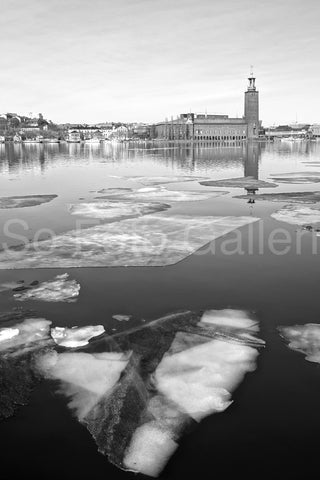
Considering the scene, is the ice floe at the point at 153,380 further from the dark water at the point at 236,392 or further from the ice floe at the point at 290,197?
the ice floe at the point at 290,197

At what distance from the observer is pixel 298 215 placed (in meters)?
19.8

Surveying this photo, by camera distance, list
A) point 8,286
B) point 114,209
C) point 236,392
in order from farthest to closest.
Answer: point 114,209
point 8,286
point 236,392

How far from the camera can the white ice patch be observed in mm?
20375

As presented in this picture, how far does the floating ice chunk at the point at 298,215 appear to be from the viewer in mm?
18453

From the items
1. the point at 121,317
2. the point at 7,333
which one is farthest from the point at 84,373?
the point at 121,317

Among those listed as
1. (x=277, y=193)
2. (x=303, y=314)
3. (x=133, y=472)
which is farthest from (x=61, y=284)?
(x=277, y=193)

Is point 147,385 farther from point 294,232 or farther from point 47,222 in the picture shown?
point 47,222

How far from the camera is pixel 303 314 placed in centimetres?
905

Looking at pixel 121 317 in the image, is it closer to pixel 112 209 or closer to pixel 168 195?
pixel 112 209

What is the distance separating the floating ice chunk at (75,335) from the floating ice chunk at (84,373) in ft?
1.31

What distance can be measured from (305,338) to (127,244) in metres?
7.59

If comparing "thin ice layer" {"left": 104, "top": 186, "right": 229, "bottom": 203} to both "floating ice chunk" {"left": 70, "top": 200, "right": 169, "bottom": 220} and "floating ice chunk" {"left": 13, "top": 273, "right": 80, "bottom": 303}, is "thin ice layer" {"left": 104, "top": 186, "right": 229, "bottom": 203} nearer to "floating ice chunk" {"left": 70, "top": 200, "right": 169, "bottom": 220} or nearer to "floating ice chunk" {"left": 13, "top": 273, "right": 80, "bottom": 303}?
"floating ice chunk" {"left": 70, "top": 200, "right": 169, "bottom": 220}

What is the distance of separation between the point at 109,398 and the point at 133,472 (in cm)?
130

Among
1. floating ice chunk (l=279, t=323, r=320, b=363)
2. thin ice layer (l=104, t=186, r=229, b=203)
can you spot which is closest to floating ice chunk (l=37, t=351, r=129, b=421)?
floating ice chunk (l=279, t=323, r=320, b=363)
